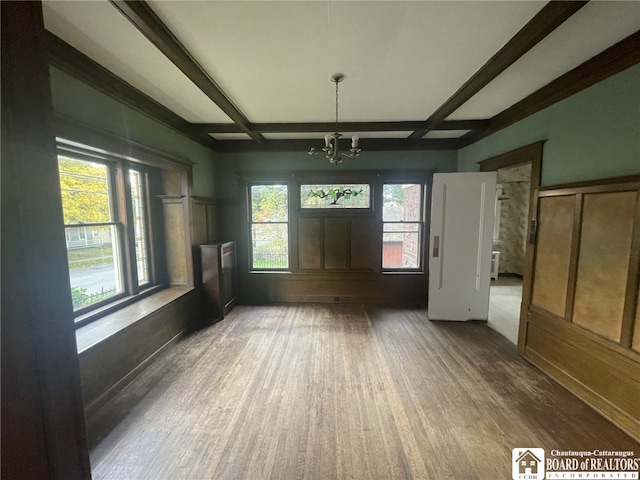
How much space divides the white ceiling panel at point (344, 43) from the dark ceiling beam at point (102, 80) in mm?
817

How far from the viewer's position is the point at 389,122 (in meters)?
3.59

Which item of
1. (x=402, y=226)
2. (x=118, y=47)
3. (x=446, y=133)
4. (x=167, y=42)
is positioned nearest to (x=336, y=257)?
(x=402, y=226)

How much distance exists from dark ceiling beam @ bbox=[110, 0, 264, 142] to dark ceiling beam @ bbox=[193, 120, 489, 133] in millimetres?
946

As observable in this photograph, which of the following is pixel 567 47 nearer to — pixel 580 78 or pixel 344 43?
pixel 580 78

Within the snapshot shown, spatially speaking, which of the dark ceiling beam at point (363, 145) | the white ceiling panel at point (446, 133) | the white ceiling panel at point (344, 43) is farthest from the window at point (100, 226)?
the white ceiling panel at point (446, 133)

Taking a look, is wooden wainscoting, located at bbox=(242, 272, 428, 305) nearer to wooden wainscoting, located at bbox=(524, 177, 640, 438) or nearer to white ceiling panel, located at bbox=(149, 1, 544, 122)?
wooden wainscoting, located at bbox=(524, 177, 640, 438)

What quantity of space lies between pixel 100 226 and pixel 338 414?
2.79m

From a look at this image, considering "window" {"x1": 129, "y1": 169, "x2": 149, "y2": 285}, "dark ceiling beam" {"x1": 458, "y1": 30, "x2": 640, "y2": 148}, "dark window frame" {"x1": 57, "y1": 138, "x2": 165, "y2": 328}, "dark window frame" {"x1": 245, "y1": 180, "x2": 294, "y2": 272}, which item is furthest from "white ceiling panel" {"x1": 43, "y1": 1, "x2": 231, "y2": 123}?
"dark ceiling beam" {"x1": 458, "y1": 30, "x2": 640, "y2": 148}

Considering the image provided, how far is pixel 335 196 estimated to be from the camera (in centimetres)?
452

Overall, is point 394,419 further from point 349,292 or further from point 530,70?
point 530,70

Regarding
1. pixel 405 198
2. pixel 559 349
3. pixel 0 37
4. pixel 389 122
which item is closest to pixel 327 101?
pixel 389 122

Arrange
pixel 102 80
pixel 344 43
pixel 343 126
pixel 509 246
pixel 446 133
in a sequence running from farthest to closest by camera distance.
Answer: pixel 509 246, pixel 446 133, pixel 343 126, pixel 102 80, pixel 344 43

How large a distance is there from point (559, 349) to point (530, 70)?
2514 mm

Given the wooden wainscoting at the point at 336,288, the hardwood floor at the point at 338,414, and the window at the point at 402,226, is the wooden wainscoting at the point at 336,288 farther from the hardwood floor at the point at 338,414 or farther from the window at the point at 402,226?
the hardwood floor at the point at 338,414
